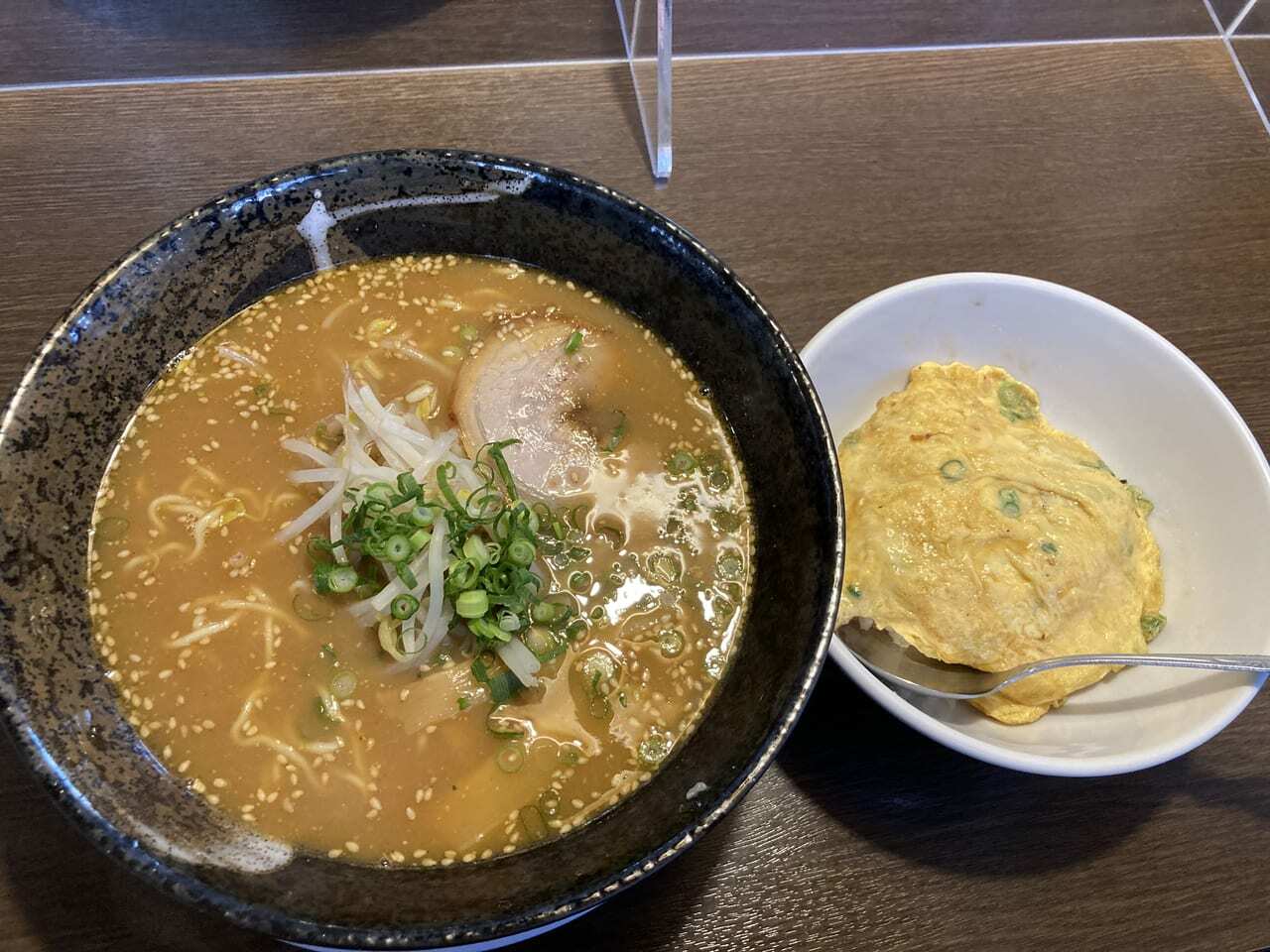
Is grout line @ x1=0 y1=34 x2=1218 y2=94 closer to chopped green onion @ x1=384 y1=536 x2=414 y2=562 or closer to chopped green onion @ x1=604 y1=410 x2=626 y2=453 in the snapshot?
chopped green onion @ x1=604 y1=410 x2=626 y2=453

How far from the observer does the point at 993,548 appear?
1.95 metres

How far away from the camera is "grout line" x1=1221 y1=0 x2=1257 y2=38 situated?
3.10 metres

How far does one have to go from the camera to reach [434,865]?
1541 millimetres

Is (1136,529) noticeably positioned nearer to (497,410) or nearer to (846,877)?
(846,877)

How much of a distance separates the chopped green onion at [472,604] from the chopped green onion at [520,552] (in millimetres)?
82

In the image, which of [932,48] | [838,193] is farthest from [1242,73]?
[838,193]

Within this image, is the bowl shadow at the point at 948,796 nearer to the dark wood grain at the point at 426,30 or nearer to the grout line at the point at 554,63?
the grout line at the point at 554,63

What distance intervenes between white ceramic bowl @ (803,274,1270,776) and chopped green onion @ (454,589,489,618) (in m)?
0.67

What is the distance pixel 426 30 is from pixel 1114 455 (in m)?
2.34

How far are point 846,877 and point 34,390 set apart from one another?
1.79 metres

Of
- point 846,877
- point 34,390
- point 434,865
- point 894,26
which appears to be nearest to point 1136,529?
point 846,877

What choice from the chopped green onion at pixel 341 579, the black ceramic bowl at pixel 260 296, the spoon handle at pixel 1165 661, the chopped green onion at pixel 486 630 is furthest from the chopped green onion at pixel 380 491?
the spoon handle at pixel 1165 661

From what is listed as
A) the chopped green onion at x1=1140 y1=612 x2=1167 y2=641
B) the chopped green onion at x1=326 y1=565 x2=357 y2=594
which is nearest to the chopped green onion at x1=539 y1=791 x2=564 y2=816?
the chopped green onion at x1=326 y1=565 x2=357 y2=594

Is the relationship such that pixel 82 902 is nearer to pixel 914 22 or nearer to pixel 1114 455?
pixel 1114 455
